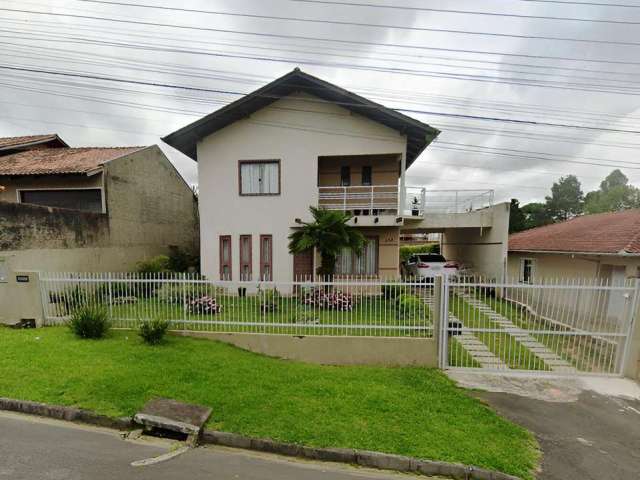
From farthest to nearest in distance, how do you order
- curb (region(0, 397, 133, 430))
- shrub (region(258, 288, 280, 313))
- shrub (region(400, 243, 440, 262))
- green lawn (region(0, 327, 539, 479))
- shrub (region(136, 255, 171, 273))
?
shrub (region(400, 243, 440, 262))
shrub (region(136, 255, 171, 273))
shrub (region(258, 288, 280, 313))
curb (region(0, 397, 133, 430))
green lawn (region(0, 327, 539, 479))

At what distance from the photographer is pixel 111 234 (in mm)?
12719

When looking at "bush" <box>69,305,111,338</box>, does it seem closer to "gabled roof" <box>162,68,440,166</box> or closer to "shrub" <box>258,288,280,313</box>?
"shrub" <box>258,288,280,313</box>

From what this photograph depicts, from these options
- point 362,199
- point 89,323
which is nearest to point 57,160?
point 89,323

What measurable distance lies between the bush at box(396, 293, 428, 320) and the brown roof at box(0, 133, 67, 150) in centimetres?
1922

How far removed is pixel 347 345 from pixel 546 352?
173 inches

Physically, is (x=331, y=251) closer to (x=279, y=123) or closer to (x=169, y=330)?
(x=169, y=330)

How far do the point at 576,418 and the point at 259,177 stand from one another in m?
11.1

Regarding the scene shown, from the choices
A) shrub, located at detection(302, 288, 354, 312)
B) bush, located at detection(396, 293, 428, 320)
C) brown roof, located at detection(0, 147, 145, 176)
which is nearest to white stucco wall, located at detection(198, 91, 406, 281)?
shrub, located at detection(302, 288, 354, 312)

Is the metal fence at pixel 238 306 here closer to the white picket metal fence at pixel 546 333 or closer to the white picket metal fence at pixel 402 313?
the white picket metal fence at pixel 402 313

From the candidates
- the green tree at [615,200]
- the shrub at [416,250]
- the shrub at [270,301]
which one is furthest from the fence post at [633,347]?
the green tree at [615,200]

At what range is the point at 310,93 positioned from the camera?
A: 11812 mm

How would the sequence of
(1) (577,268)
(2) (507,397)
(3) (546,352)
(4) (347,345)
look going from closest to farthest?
(2) (507,397) → (4) (347,345) → (3) (546,352) → (1) (577,268)

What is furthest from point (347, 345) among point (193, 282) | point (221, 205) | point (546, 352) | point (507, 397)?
point (221, 205)

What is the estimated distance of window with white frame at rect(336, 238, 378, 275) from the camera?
40.5 feet
